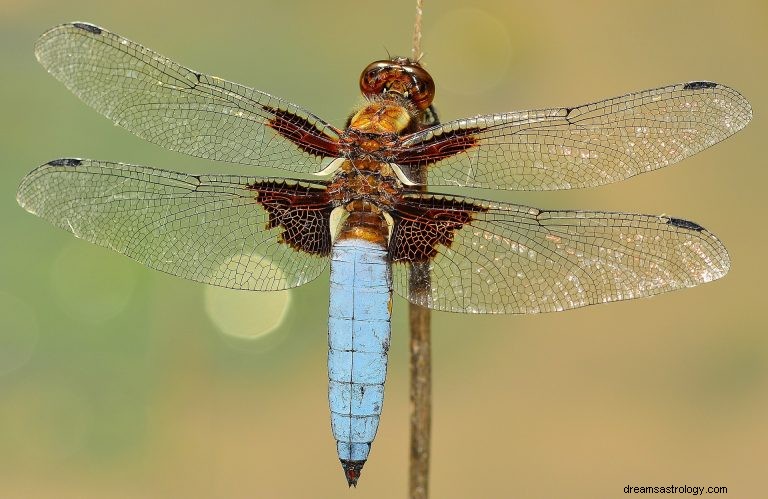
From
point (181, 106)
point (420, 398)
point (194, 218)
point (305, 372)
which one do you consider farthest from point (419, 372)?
point (305, 372)

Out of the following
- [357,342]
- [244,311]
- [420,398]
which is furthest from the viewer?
[244,311]

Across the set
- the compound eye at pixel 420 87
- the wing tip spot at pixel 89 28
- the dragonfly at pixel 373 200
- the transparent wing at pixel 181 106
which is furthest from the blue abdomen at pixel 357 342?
the wing tip spot at pixel 89 28

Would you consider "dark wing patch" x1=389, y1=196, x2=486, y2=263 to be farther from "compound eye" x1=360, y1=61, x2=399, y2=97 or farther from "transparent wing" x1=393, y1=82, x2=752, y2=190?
"compound eye" x1=360, y1=61, x2=399, y2=97

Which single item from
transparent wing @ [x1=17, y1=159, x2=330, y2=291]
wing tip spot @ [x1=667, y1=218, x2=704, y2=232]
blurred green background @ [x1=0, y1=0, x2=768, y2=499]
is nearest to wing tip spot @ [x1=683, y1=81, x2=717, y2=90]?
wing tip spot @ [x1=667, y1=218, x2=704, y2=232]

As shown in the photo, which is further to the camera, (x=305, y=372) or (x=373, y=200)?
(x=305, y=372)

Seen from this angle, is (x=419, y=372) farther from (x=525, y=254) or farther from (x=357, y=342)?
(x=525, y=254)

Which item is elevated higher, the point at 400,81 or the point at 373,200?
the point at 400,81
